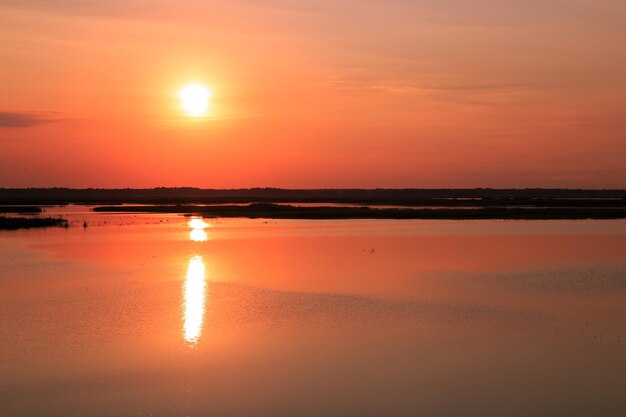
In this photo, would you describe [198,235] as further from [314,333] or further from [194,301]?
[314,333]

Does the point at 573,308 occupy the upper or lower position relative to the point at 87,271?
lower

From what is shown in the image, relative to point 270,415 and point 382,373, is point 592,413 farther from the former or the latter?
point 270,415

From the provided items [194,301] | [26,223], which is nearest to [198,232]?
[26,223]

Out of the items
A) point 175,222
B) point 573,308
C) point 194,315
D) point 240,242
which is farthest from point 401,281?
point 175,222

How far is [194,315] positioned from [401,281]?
935 cm

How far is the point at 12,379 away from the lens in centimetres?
1420

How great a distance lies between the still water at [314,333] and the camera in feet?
43.3

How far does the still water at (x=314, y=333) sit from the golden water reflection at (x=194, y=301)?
0.08m

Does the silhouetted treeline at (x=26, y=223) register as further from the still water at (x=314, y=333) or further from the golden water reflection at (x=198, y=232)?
the still water at (x=314, y=333)

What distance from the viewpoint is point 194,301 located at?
76.8 ft

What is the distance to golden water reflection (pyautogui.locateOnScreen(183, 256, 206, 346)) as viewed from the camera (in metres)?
18.7

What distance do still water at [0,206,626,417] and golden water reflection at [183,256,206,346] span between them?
0.26 ft

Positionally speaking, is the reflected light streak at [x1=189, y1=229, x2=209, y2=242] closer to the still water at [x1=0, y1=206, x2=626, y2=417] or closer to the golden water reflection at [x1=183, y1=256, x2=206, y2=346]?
the still water at [x1=0, y1=206, x2=626, y2=417]

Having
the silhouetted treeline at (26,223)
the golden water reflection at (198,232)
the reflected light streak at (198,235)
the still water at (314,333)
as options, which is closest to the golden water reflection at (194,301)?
the still water at (314,333)
